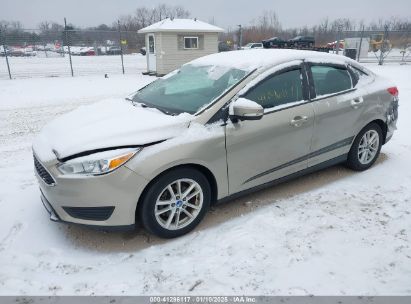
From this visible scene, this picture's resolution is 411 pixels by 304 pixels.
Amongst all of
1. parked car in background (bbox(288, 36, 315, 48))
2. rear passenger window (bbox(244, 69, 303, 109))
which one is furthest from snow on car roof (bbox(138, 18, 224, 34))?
rear passenger window (bbox(244, 69, 303, 109))

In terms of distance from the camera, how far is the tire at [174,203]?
9.57 feet

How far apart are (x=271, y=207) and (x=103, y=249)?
1765 millimetres

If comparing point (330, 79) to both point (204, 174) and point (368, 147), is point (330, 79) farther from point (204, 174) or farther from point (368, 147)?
point (204, 174)

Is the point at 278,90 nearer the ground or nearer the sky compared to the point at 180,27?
nearer the ground

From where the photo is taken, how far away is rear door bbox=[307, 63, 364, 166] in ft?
12.6

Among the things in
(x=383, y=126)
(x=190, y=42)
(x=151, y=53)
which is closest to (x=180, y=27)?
(x=190, y=42)

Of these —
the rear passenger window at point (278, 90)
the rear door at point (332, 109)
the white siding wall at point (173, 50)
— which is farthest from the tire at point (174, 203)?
the white siding wall at point (173, 50)

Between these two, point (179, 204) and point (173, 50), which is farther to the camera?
point (173, 50)

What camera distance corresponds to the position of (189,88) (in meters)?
3.75

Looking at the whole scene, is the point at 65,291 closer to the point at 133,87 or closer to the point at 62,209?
the point at 62,209

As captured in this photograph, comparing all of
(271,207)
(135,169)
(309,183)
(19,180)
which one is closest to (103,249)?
(135,169)

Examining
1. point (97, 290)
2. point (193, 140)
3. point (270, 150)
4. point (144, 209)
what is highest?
point (193, 140)

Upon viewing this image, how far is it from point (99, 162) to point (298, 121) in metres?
2.08

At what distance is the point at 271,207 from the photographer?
3689 mm
